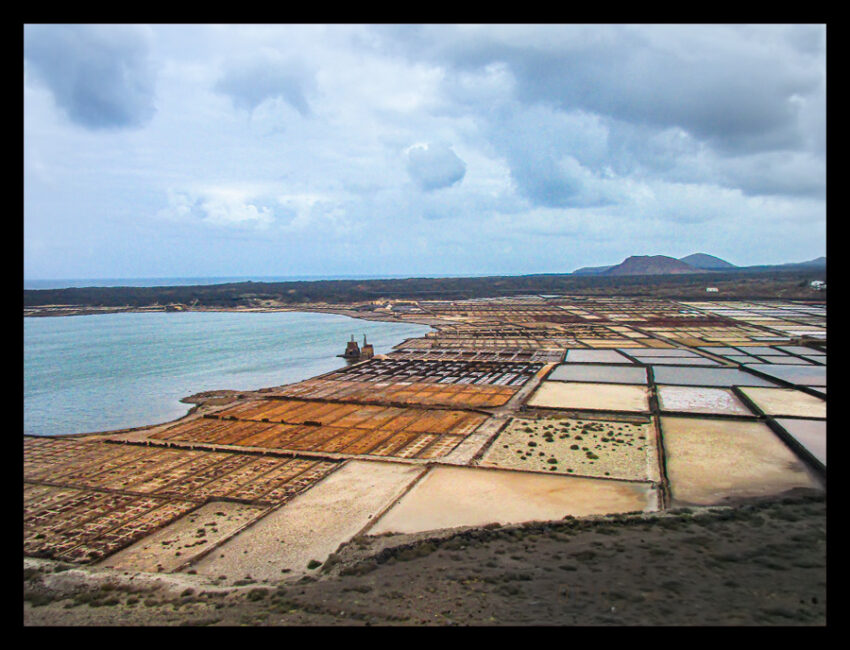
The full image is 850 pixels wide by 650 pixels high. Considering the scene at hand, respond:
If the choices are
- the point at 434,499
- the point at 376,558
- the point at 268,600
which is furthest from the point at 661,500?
the point at 268,600

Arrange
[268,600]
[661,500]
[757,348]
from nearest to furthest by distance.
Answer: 1. [268,600]
2. [661,500]
3. [757,348]

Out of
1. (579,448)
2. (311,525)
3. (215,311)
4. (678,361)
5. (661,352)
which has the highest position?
(215,311)

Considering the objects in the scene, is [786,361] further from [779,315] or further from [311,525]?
[311,525]

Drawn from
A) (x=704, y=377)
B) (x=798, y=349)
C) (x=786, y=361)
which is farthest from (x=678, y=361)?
(x=798, y=349)

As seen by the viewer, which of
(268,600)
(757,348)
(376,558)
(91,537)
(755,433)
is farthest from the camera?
(757,348)

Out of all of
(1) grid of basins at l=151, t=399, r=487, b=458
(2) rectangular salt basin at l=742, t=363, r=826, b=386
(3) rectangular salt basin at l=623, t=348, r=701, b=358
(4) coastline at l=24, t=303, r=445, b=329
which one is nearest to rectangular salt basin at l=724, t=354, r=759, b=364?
(2) rectangular salt basin at l=742, t=363, r=826, b=386
